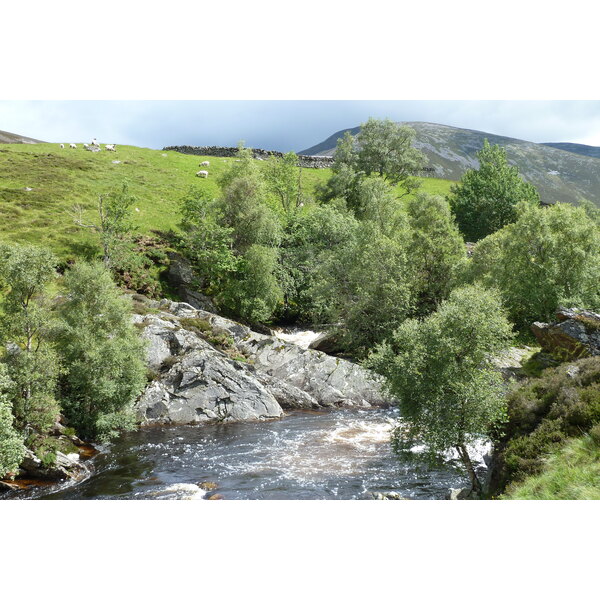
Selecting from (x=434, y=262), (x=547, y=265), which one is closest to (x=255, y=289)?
(x=434, y=262)

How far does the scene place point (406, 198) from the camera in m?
88.4

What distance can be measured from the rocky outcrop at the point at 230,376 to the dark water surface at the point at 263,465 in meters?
2.00

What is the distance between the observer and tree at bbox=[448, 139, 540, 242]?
76500 mm

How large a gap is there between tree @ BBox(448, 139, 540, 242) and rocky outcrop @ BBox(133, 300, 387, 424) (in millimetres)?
51444

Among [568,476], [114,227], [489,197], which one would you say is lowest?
[568,476]

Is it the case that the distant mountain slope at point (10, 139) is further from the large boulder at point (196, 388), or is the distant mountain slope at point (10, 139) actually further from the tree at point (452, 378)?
the tree at point (452, 378)

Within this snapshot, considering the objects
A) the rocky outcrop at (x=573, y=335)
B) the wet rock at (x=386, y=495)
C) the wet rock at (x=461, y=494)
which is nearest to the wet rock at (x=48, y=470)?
the wet rock at (x=386, y=495)

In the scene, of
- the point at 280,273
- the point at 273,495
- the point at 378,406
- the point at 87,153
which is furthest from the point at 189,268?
the point at 87,153

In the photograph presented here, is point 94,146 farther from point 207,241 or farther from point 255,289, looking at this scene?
point 255,289

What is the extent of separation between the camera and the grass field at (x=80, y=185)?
2179 inches

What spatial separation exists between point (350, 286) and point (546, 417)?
3042 centimetres

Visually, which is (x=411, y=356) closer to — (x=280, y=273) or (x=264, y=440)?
(x=264, y=440)

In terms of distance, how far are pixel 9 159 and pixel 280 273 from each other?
195ft

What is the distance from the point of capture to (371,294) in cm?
4381
